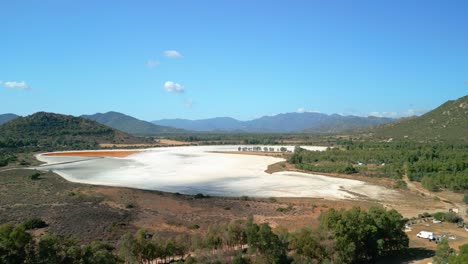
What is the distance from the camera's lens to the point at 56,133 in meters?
172

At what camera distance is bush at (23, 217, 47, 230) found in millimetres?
37844

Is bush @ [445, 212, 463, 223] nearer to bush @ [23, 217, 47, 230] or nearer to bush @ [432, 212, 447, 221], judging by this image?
bush @ [432, 212, 447, 221]

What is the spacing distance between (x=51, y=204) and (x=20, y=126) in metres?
148

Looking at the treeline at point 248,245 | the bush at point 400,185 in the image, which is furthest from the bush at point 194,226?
the bush at point 400,185

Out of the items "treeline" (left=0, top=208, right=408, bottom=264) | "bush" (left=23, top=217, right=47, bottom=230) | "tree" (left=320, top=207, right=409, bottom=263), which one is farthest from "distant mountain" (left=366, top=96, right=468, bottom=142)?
"bush" (left=23, top=217, right=47, bottom=230)

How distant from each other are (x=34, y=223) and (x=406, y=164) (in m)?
73.3

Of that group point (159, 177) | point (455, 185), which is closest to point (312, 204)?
point (455, 185)

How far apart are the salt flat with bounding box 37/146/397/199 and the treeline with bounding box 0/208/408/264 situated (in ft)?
96.8

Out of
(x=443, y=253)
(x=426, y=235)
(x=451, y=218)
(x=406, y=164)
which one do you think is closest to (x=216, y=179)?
(x=406, y=164)

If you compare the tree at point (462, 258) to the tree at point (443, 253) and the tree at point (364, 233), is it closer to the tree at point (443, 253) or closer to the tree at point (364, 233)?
the tree at point (443, 253)

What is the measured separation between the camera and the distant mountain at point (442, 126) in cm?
12988

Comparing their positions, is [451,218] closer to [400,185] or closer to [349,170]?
[400,185]

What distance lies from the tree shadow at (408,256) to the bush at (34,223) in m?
33.9

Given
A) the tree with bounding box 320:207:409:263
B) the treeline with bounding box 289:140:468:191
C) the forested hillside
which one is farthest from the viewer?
the forested hillside
